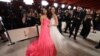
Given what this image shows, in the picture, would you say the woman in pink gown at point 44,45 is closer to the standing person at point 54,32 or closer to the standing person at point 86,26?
the standing person at point 54,32

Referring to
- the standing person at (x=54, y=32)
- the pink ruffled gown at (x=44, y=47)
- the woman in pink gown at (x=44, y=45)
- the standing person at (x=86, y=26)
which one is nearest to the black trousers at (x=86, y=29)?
the standing person at (x=86, y=26)

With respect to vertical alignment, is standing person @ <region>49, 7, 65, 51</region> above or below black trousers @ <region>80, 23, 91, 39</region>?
above

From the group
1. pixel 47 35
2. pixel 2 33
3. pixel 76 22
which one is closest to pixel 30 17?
pixel 2 33

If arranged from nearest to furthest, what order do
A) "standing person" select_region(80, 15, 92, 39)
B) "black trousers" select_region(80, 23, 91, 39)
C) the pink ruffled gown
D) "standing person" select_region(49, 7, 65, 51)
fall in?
1. the pink ruffled gown
2. "standing person" select_region(49, 7, 65, 51)
3. "standing person" select_region(80, 15, 92, 39)
4. "black trousers" select_region(80, 23, 91, 39)

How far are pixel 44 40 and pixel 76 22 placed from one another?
389cm

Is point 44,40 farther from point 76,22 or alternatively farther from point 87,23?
point 87,23

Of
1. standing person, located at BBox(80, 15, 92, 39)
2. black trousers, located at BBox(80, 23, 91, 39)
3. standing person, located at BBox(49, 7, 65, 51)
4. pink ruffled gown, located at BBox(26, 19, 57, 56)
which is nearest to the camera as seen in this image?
pink ruffled gown, located at BBox(26, 19, 57, 56)

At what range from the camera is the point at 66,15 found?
9.87 m

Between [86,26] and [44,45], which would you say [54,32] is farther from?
[86,26]

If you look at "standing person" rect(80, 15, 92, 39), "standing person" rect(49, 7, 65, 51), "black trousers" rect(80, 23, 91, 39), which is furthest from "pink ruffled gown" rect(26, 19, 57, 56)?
"black trousers" rect(80, 23, 91, 39)

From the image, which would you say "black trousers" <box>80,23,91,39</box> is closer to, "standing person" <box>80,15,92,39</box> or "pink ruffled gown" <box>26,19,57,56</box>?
"standing person" <box>80,15,92,39</box>

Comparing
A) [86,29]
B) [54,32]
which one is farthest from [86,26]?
[54,32]

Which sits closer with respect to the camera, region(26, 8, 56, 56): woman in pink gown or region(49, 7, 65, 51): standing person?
region(26, 8, 56, 56): woman in pink gown

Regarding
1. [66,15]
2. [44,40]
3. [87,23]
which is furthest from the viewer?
[66,15]
